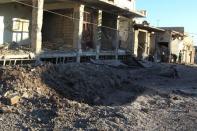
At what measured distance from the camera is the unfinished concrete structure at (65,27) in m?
21.1

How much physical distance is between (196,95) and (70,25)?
11.4 m

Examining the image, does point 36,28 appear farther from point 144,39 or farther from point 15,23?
point 144,39

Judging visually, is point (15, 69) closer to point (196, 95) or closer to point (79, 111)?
point (79, 111)

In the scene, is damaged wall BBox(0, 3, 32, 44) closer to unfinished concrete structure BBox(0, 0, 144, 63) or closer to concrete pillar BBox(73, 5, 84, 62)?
unfinished concrete structure BBox(0, 0, 144, 63)

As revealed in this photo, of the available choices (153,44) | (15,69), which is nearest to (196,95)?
(15,69)

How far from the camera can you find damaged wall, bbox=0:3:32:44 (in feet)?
73.9

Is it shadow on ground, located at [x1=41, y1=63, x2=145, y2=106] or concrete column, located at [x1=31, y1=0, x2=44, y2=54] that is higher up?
concrete column, located at [x1=31, y1=0, x2=44, y2=54]

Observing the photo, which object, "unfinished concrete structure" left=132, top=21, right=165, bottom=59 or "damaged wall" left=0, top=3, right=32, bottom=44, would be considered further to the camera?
"unfinished concrete structure" left=132, top=21, right=165, bottom=59

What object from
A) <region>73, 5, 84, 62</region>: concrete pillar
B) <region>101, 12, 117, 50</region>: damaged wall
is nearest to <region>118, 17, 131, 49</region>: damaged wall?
<region>101, 12, 117, 50</region>: damaged wall

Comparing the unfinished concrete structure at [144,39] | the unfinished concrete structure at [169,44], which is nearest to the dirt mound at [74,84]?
the unfinished concrete structure at [144,39]

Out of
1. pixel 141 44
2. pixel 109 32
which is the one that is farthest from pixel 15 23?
pixel 141 44

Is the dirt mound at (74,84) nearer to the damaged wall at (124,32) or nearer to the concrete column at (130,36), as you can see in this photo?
the concrete column at (130,36)

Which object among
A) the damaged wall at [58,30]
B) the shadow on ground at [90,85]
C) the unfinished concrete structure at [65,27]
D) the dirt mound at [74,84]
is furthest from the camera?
the damaged wall at [58,30]

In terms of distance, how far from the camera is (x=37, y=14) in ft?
65.9
